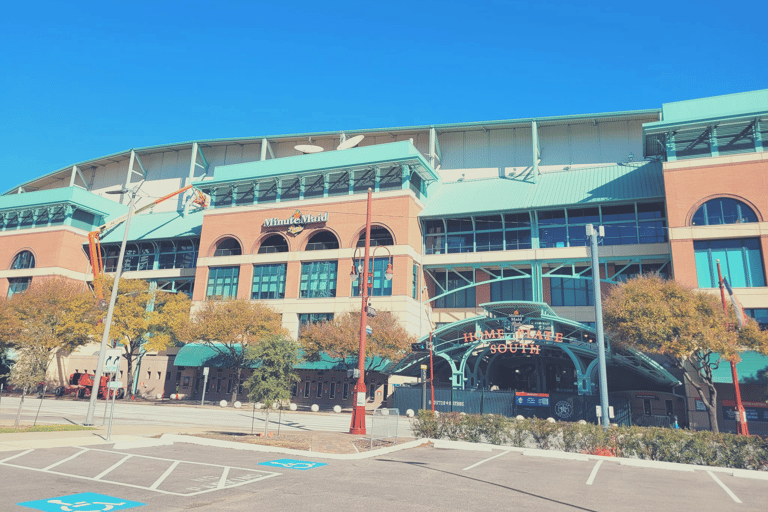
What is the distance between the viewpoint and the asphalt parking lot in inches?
416

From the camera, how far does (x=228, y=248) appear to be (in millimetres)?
58000

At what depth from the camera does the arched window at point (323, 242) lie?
5203cm

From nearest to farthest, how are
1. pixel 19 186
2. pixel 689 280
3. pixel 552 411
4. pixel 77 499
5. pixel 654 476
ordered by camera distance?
pixel 77 499 → pixel 654 476 → pixel 552 411 → pixel 689 280 → pixel 19 186

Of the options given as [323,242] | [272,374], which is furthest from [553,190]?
[272,374]

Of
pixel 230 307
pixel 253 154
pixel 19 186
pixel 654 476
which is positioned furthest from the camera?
pixel 19 186

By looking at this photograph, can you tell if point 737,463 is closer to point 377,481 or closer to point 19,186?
point 377,481

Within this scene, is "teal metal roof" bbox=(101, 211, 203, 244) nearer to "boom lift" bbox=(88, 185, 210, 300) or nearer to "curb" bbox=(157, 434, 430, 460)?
"boom lift" bbox=(88, 185, 210, 300)

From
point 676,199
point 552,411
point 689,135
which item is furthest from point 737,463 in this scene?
point 689,135

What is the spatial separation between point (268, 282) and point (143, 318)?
41.3 feet

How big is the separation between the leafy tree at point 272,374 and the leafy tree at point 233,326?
2112 centimetres

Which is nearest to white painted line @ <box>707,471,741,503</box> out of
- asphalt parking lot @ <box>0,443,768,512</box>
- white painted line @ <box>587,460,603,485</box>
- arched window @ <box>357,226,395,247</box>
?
asphalt parking lot @ <box>0,443,768,512</box>

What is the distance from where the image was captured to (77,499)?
10344mm

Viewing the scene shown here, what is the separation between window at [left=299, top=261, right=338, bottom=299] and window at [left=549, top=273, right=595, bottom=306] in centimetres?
1949

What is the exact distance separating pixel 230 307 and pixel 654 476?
3715 centimetres
